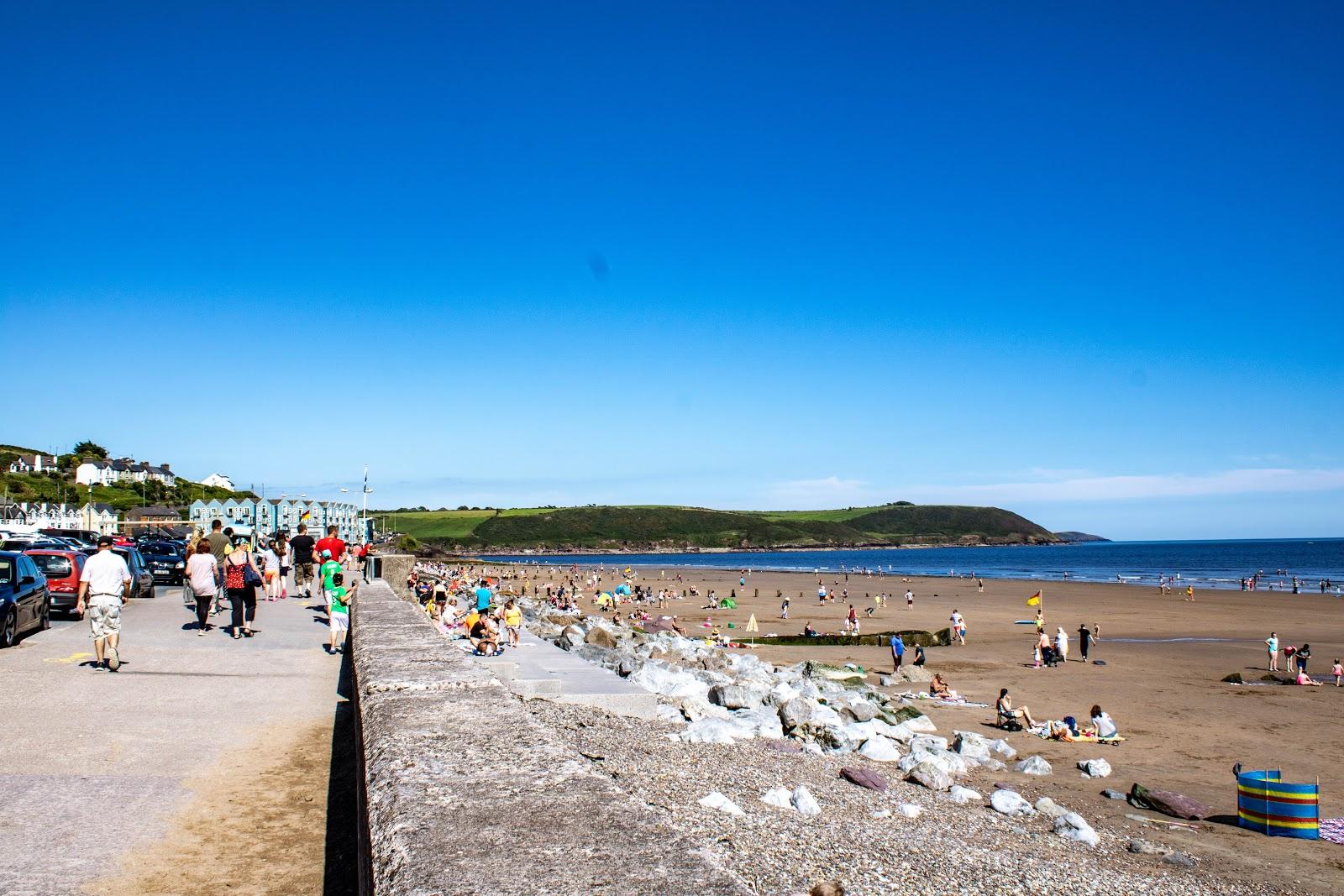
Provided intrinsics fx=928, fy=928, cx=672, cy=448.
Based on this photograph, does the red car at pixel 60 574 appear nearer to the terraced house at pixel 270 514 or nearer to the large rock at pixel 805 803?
the large rock at pixel 805 803

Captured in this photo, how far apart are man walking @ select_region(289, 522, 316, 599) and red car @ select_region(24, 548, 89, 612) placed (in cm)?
429

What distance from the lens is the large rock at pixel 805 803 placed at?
807 cm

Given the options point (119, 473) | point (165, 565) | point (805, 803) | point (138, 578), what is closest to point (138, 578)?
point (138, 578)

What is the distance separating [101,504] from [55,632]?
83.9 m

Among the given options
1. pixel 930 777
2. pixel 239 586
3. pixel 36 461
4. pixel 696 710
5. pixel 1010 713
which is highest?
pixel 36 461

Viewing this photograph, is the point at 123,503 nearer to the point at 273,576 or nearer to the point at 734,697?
the point at 273,576

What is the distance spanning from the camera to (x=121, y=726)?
25.0 ft

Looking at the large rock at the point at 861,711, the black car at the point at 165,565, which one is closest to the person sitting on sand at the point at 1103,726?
the large rock at the point at 861,711

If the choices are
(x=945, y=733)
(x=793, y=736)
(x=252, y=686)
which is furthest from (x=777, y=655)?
(x=252, y=686)

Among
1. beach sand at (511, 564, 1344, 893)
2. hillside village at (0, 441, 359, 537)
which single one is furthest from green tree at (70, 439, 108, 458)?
beach sand at (511, 564, 1344, 893)

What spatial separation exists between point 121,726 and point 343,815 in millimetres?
3274

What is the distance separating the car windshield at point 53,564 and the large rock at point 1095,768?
18.1 meters

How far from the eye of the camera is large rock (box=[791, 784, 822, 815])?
8070mm

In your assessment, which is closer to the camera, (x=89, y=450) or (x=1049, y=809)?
(x=1049, y=809)
